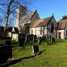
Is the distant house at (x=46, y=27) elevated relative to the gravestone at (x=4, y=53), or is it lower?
elevated

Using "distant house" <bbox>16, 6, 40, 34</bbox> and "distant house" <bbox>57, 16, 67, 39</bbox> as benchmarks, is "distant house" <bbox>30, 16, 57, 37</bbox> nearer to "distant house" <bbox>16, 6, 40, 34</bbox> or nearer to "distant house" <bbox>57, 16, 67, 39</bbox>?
"distant house" <bbox>57, 16, 67, 39</bbox>

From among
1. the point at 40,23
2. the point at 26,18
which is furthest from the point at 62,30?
the point at 26,18

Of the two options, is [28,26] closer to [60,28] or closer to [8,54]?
[60,28]

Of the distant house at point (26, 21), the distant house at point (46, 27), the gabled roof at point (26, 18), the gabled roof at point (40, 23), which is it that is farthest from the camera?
the gabled roof at point (26, 18)

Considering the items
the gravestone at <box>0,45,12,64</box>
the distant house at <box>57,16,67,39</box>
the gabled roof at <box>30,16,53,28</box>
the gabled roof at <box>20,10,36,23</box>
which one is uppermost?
the gabled roof at <box>20,10,36,23</box>

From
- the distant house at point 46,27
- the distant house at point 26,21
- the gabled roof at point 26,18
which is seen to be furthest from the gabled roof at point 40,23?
the gabled roof at point 26,18

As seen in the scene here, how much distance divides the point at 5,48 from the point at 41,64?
2.91m

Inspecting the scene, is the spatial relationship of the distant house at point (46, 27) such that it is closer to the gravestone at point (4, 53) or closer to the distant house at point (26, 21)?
the distant house at point (26, 21)

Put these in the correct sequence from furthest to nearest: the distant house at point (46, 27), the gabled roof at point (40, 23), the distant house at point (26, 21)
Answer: the distant house at point (26, 21), the gabled roof at point (40, 23), the distant house at point (46, 27)

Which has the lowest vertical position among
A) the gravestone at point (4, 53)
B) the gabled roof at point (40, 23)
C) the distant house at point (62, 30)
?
the gravestone at point (4, 53)


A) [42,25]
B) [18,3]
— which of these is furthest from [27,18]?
[18,3]

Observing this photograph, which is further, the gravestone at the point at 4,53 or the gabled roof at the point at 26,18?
the gabled roof at the point at 26,18

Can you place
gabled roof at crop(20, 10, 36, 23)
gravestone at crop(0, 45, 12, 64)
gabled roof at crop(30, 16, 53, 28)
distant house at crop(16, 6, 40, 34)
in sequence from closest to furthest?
gravestone at crop(0, 45, 12, 64) < gabled roof at crop(30, 16, 53, 28) < distant house at crop(16, 6, 40, 34) < gabled roof at crop(20, 10, 36, 23)

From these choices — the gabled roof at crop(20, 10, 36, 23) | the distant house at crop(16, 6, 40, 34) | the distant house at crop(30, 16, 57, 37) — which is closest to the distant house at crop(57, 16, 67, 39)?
the distant house at crop(30, 16, 57, 37)
